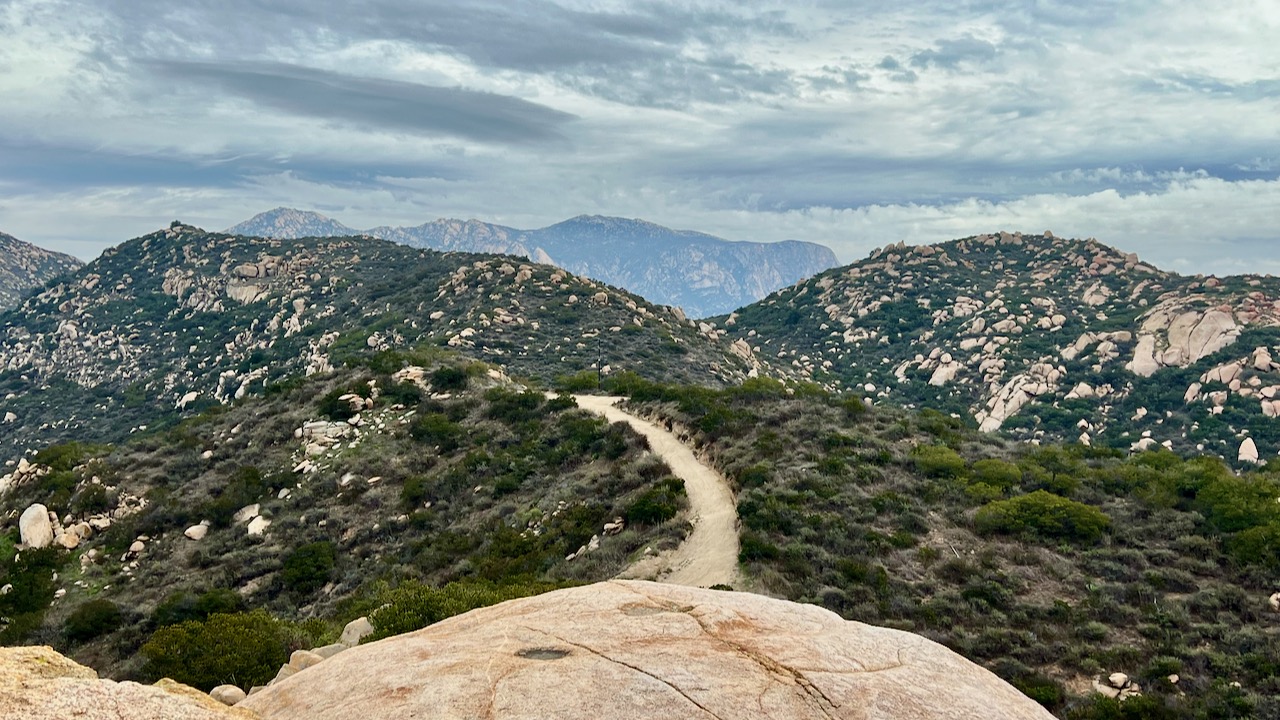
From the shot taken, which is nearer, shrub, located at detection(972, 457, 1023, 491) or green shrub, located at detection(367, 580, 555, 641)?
green shrub, located at detection(367, 580, 555, 641)

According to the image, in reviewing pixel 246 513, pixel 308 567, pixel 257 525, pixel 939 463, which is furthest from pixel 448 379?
pixel 939 463

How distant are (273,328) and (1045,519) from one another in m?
116

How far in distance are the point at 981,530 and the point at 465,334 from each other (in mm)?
63775

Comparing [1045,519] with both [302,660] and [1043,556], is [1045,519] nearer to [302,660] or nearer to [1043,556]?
[1043,556]

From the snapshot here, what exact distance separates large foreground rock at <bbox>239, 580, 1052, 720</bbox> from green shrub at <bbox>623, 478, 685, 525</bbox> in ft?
52.7

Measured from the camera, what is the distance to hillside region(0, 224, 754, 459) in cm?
8081

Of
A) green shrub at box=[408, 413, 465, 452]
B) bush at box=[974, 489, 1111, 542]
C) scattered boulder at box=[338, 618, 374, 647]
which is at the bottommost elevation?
green shrub at box=[408, 413, 465, 452]

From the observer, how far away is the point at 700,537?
2486cm

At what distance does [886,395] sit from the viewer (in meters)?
96.6

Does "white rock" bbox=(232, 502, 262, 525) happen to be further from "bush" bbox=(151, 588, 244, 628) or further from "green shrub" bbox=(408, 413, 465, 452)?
"green shrub" bbox=(408, 413, 465, 452)

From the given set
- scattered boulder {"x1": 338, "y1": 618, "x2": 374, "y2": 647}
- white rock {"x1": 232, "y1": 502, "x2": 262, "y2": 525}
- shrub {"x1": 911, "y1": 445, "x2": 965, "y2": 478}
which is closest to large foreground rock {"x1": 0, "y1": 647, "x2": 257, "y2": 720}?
scattered boulder {"x1": 338, "y1": 618, "x2": 374, "y2": 647}

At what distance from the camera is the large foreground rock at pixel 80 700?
223 inches

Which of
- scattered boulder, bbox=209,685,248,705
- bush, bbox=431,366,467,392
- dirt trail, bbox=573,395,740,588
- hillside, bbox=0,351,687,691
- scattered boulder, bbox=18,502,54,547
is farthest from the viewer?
bush, bbox=431,366,467,392

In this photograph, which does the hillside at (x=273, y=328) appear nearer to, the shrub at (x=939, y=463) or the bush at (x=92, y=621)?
the shrub at (x=939, y=463)
